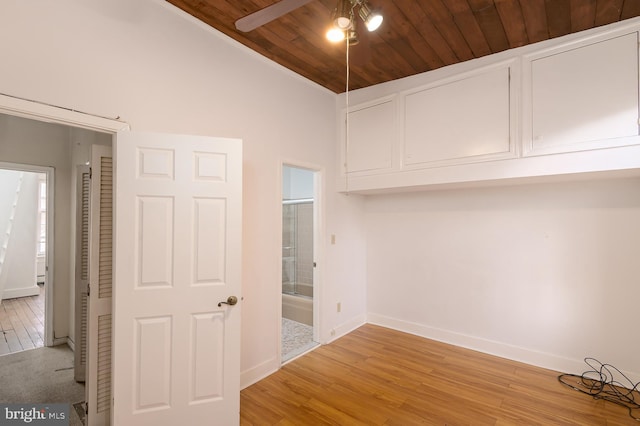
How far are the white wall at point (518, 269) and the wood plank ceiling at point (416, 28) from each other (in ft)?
4.67

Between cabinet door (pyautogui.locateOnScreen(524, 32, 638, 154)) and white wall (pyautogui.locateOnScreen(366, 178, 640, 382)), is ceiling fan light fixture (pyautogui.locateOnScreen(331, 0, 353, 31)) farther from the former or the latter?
white wall (pyautogui.locateOnScreen(366, 178, 640, 382))

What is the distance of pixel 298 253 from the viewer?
4.75 metres

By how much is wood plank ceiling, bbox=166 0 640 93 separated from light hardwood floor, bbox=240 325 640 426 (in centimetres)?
265

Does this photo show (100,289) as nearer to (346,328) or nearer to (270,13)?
(270,13)

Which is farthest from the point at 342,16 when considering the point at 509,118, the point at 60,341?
the point at 60,341

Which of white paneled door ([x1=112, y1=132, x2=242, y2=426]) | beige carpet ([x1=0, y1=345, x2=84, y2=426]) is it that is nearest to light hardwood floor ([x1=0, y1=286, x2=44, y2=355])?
beige carpet ([x1=0, y1=345, x2=84, y2=426])

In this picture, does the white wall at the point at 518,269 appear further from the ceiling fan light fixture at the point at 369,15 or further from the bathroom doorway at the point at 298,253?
the ceiling fan light fixture at the point at 369,15

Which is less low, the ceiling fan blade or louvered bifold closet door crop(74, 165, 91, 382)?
the ceiling fan blade

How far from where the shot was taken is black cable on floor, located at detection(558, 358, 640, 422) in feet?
7.66

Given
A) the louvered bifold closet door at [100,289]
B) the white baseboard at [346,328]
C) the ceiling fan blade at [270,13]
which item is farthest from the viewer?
the white baseboard at [346,328]

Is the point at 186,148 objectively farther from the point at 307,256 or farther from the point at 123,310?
the point at 307,256

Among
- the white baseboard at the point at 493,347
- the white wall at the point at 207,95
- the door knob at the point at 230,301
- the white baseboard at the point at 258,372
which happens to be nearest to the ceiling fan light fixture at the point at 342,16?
the white wall at the point at 207,95

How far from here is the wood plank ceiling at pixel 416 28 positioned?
2068 mm

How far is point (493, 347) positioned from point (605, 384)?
874 millimetres
